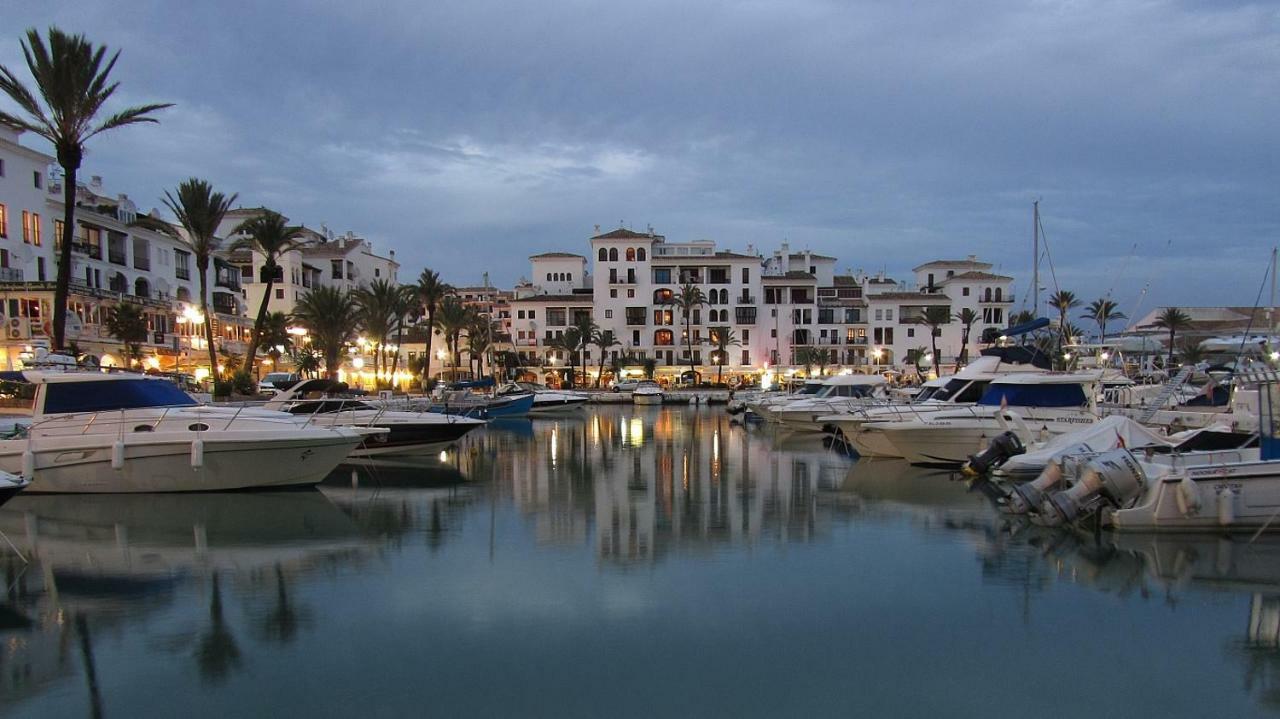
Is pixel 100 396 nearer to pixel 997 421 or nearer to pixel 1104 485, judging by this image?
pixel 1104 485

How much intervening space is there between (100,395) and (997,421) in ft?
68.4

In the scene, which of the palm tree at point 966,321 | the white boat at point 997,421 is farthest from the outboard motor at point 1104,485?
the palm tree at point 966,321

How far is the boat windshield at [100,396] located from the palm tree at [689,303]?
6153cm

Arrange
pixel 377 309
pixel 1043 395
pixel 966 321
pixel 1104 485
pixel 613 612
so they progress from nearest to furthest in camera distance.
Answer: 1. pixel 613 612
2. pixel 1104 485
3. pixel 1043 395
4. pixel 377 309
5. pixel 966 321

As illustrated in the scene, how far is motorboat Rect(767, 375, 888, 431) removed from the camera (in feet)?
108

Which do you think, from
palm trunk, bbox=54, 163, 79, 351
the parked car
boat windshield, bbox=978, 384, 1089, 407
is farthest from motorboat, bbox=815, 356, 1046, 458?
the parked car

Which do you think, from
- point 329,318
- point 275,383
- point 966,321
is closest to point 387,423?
point 275,383

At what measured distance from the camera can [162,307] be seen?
146ft

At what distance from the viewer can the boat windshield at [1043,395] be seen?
2145 cm

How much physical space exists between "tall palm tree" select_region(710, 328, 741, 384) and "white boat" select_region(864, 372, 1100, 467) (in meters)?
55.9

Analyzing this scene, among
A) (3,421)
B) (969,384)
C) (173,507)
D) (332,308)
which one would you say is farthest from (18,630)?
(332,308)

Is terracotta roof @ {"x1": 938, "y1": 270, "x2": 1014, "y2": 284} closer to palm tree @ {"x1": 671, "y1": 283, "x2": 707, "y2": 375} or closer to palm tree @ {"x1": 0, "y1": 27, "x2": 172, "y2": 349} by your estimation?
palm tree @ {"x1": 671, "y1": 283, "x2": 707, "y2": 375}

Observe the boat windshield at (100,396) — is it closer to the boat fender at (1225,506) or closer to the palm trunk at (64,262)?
the palm trunk at (64,262)

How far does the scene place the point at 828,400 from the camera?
33719 mm
